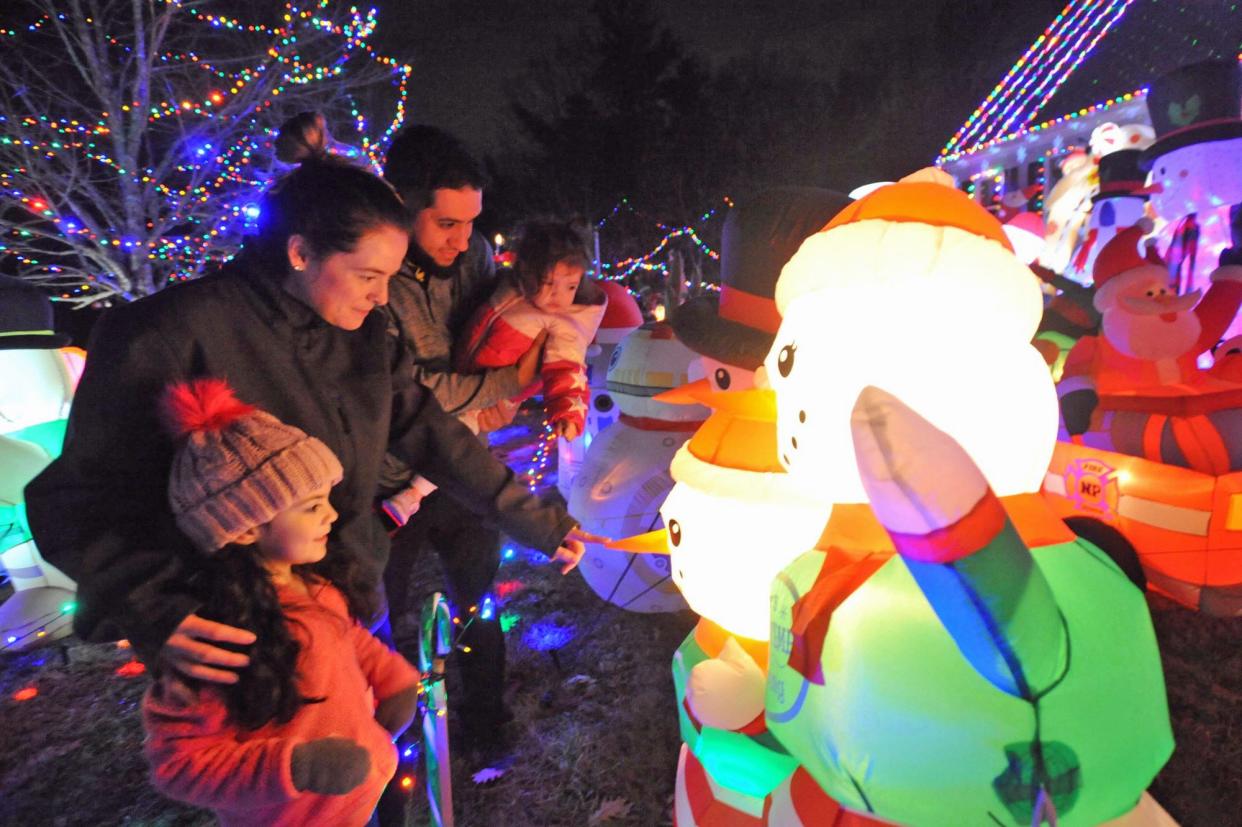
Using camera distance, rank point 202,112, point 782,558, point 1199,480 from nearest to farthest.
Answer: point 782,558
point 1199,480
point 202,112

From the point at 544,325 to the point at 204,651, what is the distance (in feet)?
5.67

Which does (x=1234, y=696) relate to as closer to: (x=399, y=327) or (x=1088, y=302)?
(x=1088, y=302)

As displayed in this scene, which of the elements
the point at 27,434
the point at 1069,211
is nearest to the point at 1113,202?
the point at 1069,211

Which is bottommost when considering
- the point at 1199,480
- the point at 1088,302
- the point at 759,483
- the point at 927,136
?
the point at 1199,480

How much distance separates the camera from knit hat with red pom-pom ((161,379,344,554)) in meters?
1.43

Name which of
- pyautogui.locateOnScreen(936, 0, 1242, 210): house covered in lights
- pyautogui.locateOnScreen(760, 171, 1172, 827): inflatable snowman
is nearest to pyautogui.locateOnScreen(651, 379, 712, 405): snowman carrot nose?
pyautogui.locateOnScreen(760, 171, 1172, 827): inflatable snowman

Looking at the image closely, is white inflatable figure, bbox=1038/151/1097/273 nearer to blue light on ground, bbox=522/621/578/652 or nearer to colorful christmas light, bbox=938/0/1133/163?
colorful christmas light, bbox=938/0/1133/163

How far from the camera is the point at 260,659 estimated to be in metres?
1.45

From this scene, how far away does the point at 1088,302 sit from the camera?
4.86 m

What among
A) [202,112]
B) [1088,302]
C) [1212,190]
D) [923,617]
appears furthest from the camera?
[202,112]

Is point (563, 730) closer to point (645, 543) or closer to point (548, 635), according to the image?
point (548, 635)

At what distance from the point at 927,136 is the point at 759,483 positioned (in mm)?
22641

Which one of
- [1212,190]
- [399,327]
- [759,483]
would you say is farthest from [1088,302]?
[399,327]

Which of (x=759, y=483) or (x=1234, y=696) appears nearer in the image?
(x=759, y=483)
